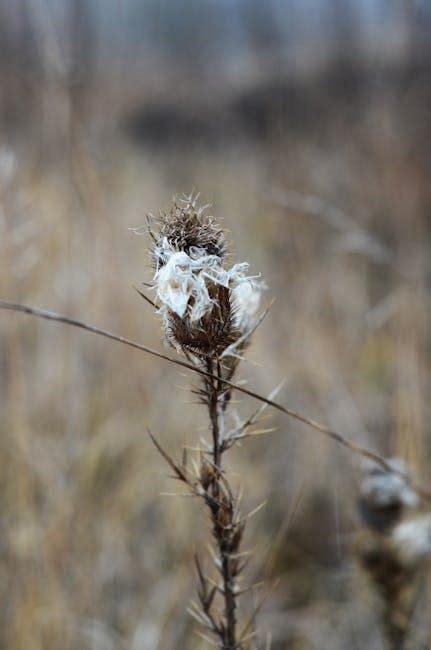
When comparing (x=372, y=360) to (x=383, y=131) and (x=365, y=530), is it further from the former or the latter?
(x=365, y=530)

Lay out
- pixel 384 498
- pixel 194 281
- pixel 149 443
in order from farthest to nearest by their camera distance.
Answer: pixel 149 443
pixel 384 498
pixel 194 281

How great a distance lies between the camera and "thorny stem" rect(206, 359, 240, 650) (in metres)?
0.54

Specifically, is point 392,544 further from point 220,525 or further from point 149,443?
point 149,443

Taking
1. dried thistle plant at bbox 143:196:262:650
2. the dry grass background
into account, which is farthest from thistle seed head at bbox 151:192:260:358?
the dry grass background

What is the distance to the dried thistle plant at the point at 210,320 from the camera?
1.55 ft

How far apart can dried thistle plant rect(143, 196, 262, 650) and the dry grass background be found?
119 millimetres

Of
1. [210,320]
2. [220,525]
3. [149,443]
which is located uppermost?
[149,443]

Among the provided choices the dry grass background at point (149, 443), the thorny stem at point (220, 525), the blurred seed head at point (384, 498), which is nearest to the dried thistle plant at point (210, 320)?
the thorny stem at point (220, 525)

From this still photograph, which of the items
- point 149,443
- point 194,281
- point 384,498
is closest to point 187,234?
point 194,281

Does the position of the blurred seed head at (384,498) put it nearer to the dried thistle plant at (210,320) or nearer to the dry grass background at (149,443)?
the dry grass background at (149,443)

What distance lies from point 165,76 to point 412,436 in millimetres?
10115

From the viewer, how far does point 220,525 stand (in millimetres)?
556

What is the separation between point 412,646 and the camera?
1179mm

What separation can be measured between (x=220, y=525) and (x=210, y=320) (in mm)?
198
